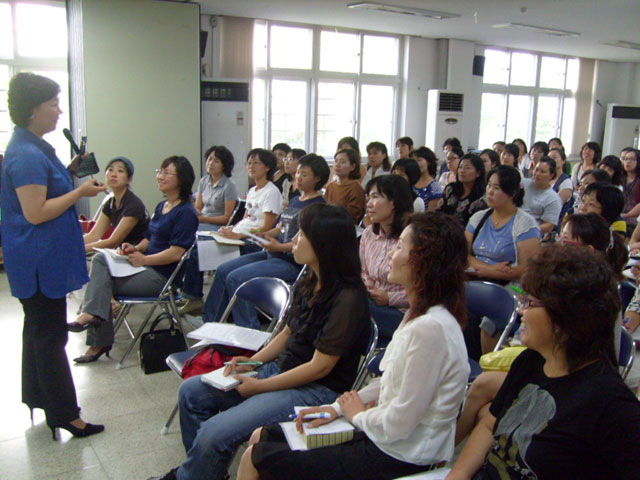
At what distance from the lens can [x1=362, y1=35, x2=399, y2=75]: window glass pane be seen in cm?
915

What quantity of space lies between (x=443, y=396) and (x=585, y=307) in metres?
0.44

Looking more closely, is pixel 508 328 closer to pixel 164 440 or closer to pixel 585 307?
pixel 585 307

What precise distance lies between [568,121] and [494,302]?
11.3m

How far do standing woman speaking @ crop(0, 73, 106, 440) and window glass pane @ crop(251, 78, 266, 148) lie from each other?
6129 millimetres

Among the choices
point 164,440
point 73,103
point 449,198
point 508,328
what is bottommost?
point 164,440

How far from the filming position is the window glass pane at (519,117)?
37.0 feet

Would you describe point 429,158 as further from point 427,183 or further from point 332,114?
point 332,114

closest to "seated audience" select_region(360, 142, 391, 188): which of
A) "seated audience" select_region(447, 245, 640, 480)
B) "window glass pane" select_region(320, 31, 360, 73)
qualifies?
"window glass pane" select_region(320, 31, 360, 73)

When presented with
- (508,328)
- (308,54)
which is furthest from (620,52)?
(508,328)

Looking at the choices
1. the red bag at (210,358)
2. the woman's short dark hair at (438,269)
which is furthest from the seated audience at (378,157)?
the woman's short dark hair at (438,269)

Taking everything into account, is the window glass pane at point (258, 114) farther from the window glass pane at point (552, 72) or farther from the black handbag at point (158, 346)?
the window glass pane at point (552, 72)

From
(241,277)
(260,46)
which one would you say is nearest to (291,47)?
(260,46)

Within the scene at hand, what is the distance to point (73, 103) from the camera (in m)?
6.50

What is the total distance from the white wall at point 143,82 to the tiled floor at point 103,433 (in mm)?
3404
